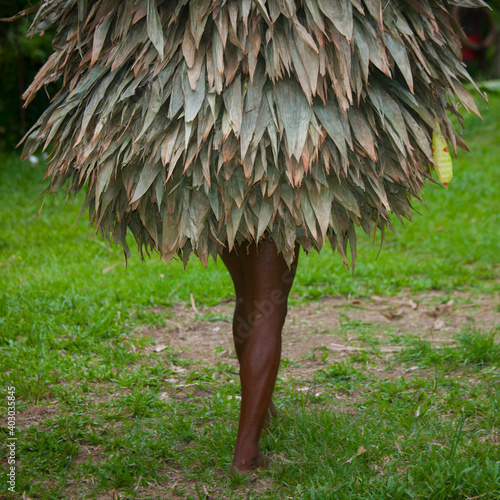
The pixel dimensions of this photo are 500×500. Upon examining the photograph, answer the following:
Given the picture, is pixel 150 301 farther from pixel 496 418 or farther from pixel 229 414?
pixel 496 418

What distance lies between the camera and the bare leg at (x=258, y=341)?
2398 mm

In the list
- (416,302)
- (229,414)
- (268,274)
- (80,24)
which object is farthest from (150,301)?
(80,24)

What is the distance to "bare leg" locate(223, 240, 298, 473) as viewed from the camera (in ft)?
7.87

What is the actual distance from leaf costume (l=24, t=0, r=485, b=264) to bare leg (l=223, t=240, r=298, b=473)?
5.1 inches

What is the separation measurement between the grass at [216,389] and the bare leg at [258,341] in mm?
151

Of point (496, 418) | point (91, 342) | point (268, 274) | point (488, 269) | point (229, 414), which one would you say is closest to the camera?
point (268, 274)

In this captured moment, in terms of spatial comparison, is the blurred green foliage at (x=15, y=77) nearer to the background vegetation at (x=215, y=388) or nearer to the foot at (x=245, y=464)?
the background vegetation at (x=215, y=388)

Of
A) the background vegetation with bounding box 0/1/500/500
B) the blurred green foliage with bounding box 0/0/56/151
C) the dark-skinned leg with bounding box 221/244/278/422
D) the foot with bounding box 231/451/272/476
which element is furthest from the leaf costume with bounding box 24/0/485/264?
the blurred green foliage with bounding box 0/0/56/151

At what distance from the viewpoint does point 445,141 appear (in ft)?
7.97

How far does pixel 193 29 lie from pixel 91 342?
220 centimetres

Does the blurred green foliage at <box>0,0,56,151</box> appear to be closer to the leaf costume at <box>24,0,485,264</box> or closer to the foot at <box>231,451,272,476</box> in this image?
the leaf costume at <box>24,0,485,264</box>

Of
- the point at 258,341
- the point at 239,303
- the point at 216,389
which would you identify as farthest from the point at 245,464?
the point at 216,389

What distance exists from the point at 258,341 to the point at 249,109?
2.83 ft

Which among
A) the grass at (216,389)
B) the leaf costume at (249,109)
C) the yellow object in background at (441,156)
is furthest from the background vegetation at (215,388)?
the yellow object in background at (441,156)
